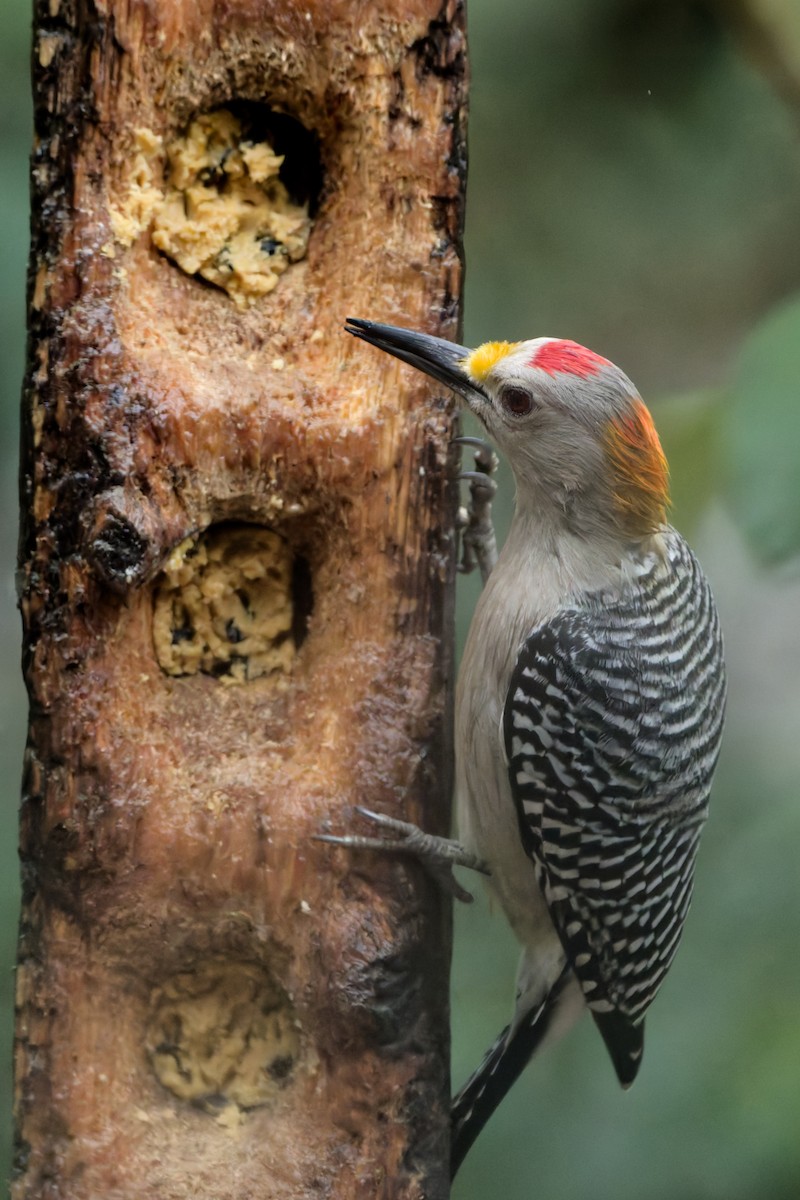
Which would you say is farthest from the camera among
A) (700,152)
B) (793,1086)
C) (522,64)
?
(700,152)

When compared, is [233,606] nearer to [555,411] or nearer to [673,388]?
[555,411]

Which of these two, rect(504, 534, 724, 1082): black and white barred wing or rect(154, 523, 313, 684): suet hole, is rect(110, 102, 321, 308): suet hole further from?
rect(504, 534, 724, 1082): black and white barred wing

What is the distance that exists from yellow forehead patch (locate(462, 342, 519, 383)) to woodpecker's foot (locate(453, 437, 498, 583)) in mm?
188

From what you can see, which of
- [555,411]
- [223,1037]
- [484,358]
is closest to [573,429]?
[555,411]

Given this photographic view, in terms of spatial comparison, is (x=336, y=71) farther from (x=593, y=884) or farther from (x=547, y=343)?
(x=593, y=884)

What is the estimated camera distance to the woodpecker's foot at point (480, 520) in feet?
6.93

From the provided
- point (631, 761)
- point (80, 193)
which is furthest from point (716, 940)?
point (80, 193)

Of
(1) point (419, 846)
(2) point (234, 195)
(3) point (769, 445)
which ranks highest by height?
(2) point (234, 195)

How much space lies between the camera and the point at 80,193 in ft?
5.26

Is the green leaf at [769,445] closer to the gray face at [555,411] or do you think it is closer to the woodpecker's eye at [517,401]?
the gray face at [555,411]

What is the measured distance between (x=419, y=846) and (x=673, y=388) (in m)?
1.25

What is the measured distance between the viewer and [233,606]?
1.81m

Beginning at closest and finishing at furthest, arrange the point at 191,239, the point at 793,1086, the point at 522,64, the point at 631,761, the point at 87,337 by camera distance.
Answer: the point at 87,337 → the point at 191,239 → the point at 631,761 → the point at 793,1086 → the point at 522,64

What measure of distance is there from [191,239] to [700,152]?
1.24m
